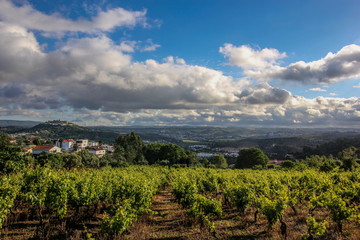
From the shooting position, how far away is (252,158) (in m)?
70.6

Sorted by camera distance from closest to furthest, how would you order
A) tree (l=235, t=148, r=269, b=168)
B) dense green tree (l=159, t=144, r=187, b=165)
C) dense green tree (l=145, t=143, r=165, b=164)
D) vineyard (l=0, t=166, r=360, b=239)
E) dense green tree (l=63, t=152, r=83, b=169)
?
vineyard (l=0, t=166, r=360, b=239) → dense green tree (l=63, t=152, r=83, b=169) → dense green tree (l=159, t=144, r=187, b=165) → tree (l=235, t=148, r=269, b=168) → dense green tree (l=145, t=143, r=165, b=164)

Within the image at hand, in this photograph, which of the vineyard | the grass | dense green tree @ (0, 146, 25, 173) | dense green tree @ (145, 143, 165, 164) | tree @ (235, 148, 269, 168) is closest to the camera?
the vineyard

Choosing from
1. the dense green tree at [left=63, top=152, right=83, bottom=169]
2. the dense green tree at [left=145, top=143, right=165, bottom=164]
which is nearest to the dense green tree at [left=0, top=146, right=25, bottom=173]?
the dense green tree at [left=63, top=152, right=83, bottom=169]

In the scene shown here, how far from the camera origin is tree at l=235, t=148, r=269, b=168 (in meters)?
69.2

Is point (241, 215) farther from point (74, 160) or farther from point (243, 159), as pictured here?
point (243, 159)

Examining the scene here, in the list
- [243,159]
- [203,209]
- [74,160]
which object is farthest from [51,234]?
[243,159]

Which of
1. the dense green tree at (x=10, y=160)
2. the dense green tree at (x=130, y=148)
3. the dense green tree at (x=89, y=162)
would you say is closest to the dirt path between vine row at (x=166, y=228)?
the dense green tree at (x=10, y=160)

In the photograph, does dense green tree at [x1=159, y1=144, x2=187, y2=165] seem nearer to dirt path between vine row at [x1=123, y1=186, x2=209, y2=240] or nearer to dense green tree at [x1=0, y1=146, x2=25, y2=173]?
dense green tree at [x1=0, y1=146, x2=25, y2=173]

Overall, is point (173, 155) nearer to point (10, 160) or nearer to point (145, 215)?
point (10, 160)

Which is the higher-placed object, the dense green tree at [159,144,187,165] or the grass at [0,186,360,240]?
the grass at [0,186,360,240]

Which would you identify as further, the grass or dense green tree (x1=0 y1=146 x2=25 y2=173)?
dense green tree (x1=0 y1=146 x2=25 y2=173)

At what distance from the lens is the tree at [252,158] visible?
69188 millimetres

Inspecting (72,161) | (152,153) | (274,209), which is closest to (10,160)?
(72,161)

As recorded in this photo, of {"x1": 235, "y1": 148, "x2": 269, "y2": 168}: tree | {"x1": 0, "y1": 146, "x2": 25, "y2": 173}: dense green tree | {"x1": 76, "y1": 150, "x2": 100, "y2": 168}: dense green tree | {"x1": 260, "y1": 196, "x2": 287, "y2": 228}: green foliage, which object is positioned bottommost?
{"x1": 235, "y1": 148, "x2": 269, "y2": 168}: tree
